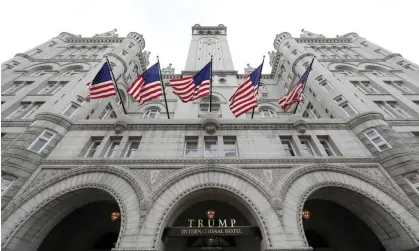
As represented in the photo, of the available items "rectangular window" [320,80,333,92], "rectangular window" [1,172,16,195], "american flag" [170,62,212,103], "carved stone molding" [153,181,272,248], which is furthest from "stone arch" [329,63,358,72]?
"rectangular window" [1,172,16,195]

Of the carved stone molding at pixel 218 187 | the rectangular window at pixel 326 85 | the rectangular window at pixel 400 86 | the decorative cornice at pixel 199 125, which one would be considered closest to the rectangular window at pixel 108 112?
the decorative cornice at pixel 199 125

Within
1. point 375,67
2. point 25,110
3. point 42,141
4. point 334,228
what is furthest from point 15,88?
point 375,67

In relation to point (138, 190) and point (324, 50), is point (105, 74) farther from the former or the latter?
point (324, 50)

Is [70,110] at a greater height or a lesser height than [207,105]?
lesser

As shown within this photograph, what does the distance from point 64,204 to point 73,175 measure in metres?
1.85

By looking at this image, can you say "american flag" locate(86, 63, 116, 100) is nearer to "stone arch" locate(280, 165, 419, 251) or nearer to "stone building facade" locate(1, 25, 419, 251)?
"stone building facade" locate(1, 25, 419, 251)

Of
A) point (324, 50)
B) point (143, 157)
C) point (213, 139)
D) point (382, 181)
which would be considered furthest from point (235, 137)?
point (324, 50)

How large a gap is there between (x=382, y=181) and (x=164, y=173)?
14.4 m

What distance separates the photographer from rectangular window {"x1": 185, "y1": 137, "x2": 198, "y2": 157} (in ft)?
53.7

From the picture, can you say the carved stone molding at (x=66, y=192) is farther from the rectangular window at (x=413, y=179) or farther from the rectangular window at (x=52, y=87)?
the rectangular window at (x=413, y=179)

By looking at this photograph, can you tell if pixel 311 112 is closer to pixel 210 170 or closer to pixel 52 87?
pixel 210 170

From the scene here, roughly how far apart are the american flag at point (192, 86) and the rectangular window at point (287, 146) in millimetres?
7494

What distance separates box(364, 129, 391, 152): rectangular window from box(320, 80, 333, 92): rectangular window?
871 centimetres

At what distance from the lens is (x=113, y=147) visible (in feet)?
56.8
